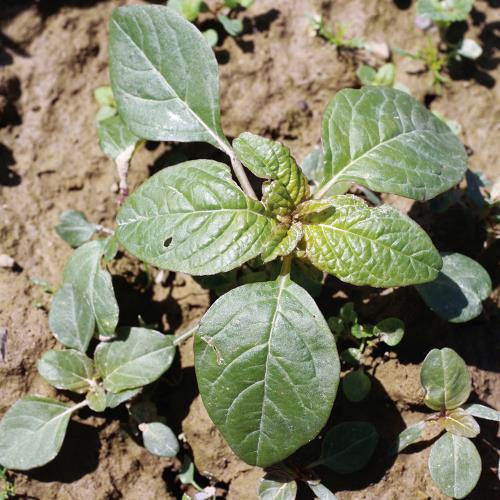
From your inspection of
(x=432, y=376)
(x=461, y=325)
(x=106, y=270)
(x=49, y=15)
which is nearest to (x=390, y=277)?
(x=432, y=376)

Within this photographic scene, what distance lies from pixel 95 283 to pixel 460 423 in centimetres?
145

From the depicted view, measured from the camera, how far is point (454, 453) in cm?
207

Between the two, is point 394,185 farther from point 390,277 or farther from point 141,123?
point 141,123

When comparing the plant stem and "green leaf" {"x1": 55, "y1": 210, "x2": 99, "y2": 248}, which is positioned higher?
"green leaf" {"x1": 55, "y1": 210, "x2": 99, "y2": 248}

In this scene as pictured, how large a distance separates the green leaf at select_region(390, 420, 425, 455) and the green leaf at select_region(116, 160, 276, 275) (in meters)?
0.90

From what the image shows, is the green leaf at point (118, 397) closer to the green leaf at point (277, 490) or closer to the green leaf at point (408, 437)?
the green leaf at point (277, 490)

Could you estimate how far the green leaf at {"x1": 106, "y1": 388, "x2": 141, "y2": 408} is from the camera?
7.30 ft

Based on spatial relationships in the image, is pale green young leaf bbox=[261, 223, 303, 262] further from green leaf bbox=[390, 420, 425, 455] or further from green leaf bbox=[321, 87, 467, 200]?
green leaf bbox=[390, 420, 425, 455]

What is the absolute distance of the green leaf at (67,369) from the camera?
2.29 metres

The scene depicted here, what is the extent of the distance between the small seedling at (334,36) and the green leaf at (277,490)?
1.94 m

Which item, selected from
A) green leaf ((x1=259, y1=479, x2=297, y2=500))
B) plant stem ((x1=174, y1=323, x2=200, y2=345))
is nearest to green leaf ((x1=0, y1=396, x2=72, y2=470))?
plant stem ((x1=174, y1=323, x2=200, y2=345))

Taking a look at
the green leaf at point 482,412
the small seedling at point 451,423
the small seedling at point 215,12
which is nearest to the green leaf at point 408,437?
the small seedling at point 451,423

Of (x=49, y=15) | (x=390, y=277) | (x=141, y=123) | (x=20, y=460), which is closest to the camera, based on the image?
(x=390, y=277)

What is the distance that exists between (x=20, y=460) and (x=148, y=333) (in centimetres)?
64
